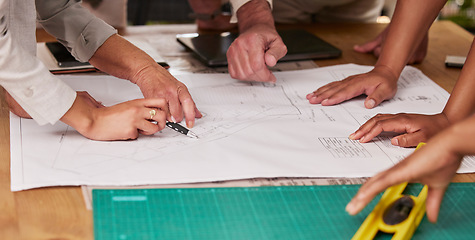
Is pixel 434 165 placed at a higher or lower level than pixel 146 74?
higher

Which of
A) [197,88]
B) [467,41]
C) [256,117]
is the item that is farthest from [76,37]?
[467,41]

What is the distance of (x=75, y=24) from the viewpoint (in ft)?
3.61

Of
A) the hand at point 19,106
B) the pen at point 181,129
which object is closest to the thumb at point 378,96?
the pen at point 181,129

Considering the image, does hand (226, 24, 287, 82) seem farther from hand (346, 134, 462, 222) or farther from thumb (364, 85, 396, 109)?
hand (346, 134, 462, 222)

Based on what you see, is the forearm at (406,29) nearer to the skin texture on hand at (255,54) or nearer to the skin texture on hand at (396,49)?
the skin texture on hand at (396,49)

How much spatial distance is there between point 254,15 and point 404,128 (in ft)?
1.79

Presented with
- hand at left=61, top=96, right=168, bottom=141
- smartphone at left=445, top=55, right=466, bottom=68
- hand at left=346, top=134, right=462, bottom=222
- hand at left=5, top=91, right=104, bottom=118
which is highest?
hand at left=346, top=134, right=462, bottom=222

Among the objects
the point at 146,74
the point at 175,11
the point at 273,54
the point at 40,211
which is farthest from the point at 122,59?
the point at 175,11

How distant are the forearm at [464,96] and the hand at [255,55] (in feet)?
1.23

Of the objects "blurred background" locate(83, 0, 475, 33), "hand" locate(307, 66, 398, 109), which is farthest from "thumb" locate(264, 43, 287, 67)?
"blurred background" locate(83, 0, 475, 33)

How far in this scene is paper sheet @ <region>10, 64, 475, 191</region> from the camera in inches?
31.1

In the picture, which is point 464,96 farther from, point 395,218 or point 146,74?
point 146,74

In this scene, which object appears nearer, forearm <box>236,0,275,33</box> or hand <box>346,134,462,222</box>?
hand <box>346,134,462,222</box>

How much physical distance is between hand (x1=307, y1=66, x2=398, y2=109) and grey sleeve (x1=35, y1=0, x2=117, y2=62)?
46 centimetres
